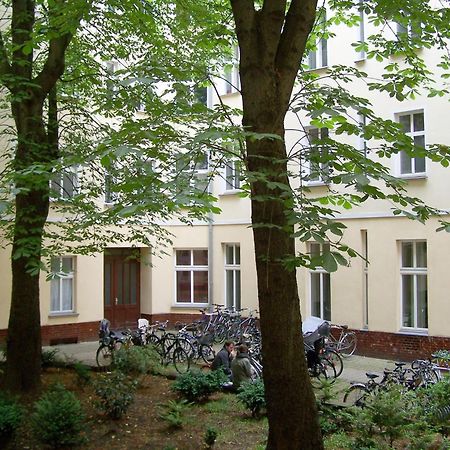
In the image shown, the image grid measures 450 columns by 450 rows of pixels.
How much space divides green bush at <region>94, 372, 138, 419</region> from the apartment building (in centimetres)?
261

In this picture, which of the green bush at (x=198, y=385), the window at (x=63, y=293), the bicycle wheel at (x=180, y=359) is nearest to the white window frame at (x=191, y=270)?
the window at (x=63, y=293)

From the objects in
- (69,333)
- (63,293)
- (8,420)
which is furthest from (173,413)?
(63,293)

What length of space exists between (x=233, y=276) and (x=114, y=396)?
39.4 feet

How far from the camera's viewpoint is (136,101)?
27.0ft

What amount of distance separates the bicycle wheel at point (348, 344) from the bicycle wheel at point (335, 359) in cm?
207

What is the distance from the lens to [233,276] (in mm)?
21312

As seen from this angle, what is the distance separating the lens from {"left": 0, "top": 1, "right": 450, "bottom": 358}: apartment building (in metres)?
15.4

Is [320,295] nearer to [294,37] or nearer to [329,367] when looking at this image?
[329,367]

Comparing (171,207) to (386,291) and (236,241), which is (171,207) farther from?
(236,241)

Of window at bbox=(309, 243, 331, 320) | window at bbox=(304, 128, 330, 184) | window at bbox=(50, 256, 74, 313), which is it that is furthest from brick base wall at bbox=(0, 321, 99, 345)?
window at bbox=(304, 128, 330, 184)

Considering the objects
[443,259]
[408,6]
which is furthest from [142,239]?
[443,259]

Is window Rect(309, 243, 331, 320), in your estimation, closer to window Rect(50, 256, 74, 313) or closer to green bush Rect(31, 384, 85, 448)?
window Rect(50, 256, 74, 313)

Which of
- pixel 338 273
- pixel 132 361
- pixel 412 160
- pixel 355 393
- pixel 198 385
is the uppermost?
pixel 412 160

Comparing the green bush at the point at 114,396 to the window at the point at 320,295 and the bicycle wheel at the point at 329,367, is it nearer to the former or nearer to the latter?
the bicycle wheel at the point at 329,367
